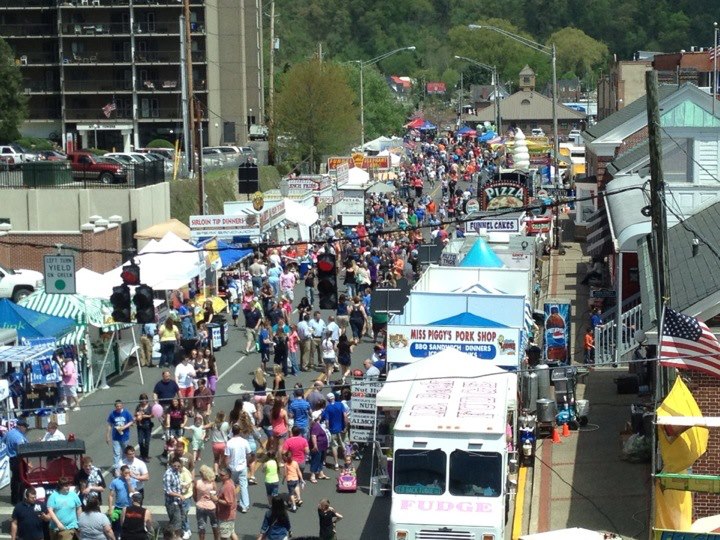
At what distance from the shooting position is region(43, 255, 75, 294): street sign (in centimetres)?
2505

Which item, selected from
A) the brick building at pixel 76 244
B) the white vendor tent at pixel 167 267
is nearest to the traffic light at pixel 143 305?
the white vendor tent at pixel 167 267

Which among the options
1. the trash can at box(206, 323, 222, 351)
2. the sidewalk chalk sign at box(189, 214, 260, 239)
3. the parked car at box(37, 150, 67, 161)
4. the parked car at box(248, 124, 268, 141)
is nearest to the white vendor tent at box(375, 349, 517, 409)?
the trash can at box(206, 323, 222, 351)

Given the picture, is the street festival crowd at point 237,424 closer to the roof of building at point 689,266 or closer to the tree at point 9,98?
the roof of building at point 689,266

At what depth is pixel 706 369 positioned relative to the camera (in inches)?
682

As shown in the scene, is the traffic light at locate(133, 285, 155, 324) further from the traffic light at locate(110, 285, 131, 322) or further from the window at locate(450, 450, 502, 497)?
the window at locate(450, 450, 502, 497)

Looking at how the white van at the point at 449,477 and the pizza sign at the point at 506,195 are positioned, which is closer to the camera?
the white van at the point at 449,477

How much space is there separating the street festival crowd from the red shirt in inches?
0.6

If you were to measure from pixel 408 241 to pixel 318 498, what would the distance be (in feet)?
87.3

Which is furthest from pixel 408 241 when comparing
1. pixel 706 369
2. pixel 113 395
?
pixel 706 369

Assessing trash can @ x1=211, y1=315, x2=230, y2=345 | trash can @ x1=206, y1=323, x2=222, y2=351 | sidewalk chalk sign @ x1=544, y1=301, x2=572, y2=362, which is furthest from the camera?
trash can @ x1=211, y1=315, x2=230, y2=345

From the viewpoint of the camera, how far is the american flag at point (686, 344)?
665 inches

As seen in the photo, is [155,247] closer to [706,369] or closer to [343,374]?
[343,374]

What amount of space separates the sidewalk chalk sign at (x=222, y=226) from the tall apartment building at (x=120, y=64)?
57284 millimetres

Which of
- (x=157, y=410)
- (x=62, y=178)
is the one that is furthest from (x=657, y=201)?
(x=62, y=178)
